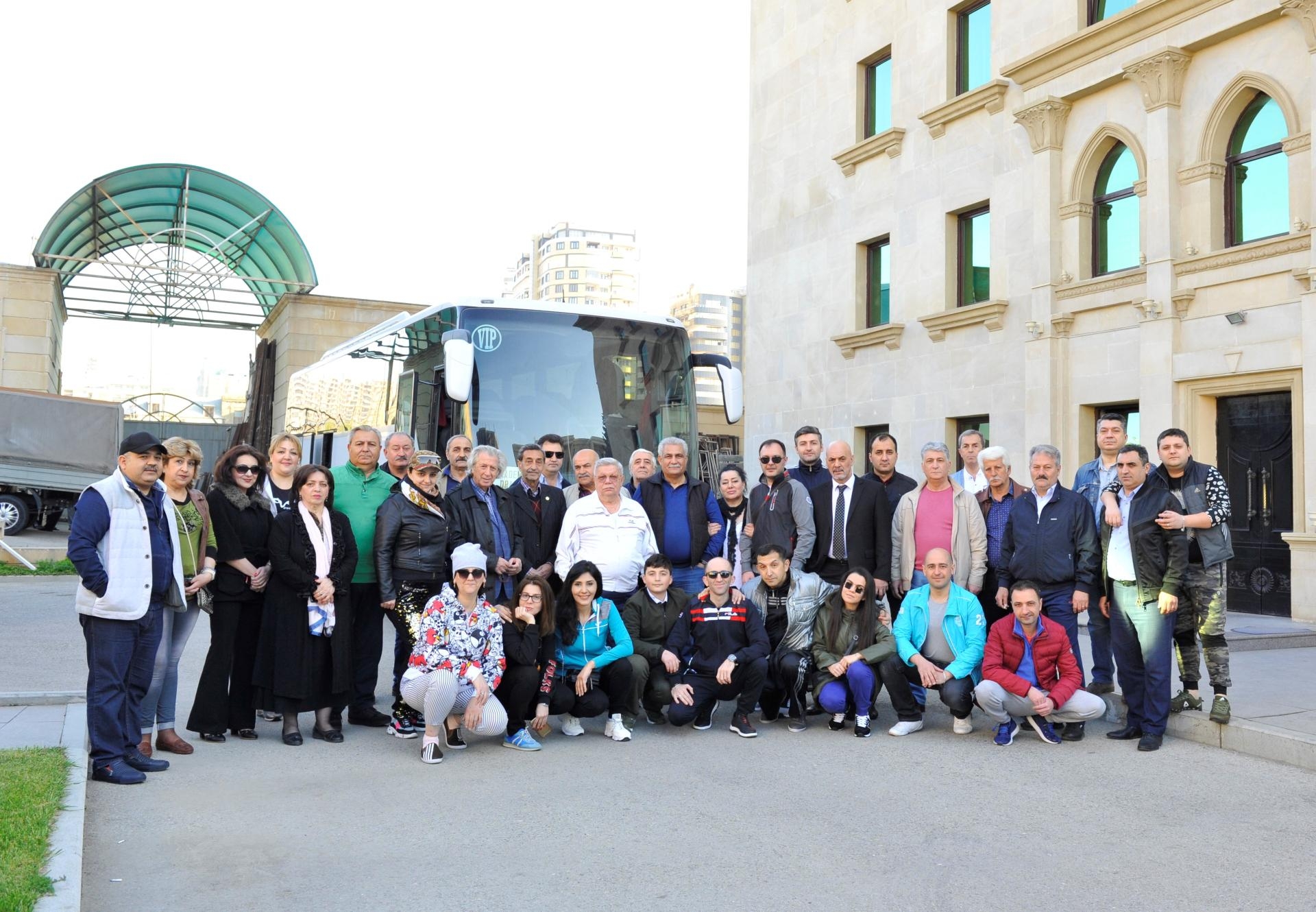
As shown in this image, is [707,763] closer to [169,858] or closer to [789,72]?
[169,858]

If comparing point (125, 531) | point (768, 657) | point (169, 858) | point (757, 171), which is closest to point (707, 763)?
point (768, 657)

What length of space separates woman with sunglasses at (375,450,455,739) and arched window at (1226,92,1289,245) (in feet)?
36.9

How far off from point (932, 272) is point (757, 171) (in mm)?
6056

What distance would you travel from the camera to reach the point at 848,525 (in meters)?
8.98

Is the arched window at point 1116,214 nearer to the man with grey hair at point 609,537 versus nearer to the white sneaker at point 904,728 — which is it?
the white sneaker at point 904,728

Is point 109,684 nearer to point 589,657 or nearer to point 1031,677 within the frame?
point 589,657

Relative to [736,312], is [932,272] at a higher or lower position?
lower

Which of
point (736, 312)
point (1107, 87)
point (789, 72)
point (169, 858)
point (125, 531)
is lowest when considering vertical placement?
point (169, 858)

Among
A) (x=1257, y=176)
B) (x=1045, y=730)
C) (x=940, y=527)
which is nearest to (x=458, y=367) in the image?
(x=940, y=527)

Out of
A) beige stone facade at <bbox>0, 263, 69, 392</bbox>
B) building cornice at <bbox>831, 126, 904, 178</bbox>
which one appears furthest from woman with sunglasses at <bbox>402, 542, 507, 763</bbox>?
beige stone facade at <bbox>0, 263, 69, 392</bbox>

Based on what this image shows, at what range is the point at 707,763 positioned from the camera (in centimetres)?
699

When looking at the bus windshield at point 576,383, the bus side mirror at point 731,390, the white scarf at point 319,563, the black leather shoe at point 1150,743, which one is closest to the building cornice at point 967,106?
the bus side mirror at point 731,390

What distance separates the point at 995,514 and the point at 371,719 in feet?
16.2

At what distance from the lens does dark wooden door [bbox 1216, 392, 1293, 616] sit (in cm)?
1370
